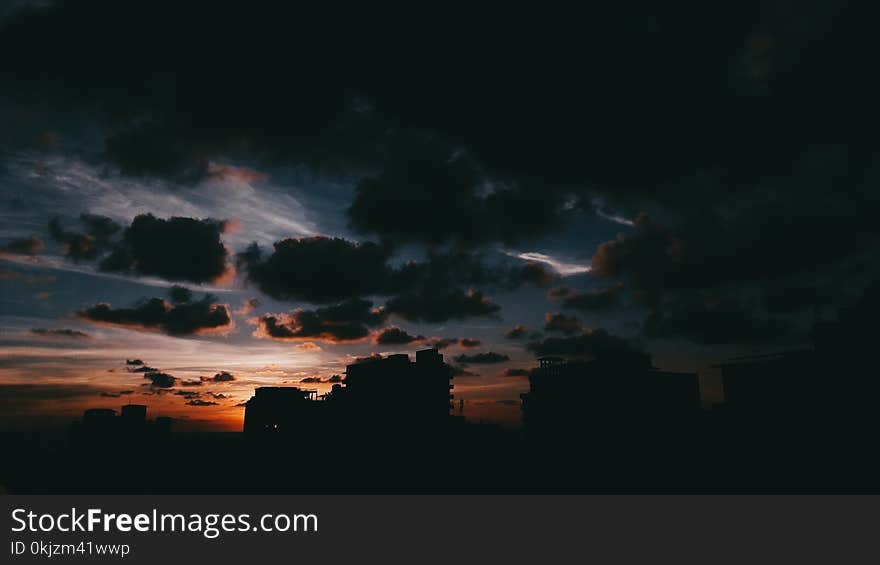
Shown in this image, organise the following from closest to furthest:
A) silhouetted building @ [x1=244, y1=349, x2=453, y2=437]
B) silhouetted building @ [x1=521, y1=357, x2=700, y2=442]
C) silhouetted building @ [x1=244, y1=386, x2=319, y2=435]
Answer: silhouetted building @ [x1=521, y1=357, x2=700, y2=442]
silhouetted building @ [x1=244, y1=349, x2=453, y2=437]
silhouetted building @ [x1=244, y1=386, x2=319, y2=435]

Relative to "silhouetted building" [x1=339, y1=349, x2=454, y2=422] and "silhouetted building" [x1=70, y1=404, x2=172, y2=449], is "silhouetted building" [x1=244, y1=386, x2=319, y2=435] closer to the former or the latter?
"silhouetted building" [x1=339, y1=349, x2=454, y2=422]

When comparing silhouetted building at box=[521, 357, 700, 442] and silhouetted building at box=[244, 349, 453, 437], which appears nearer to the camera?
silhouetted building at box=[521, 357, 700, 442]

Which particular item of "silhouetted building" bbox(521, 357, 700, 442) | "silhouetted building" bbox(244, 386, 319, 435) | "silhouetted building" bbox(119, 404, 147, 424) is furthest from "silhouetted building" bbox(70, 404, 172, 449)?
"silhouetted building" bbox(521, 357, 700, 442)

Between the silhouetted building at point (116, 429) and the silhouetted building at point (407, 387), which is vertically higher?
the silhouetted building at point (407, 387)

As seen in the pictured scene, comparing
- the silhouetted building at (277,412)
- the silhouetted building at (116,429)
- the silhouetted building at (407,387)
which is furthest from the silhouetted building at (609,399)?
the silhouetted building at (116,429)

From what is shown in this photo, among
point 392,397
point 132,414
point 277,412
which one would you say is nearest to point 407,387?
point 392,397

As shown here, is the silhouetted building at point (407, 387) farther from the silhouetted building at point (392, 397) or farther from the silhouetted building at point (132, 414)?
the silhouetted building at point (132, 414)

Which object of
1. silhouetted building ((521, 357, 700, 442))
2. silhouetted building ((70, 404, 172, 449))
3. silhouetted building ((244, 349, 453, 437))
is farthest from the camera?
silhouetted building ((70, 404, 172, 449))

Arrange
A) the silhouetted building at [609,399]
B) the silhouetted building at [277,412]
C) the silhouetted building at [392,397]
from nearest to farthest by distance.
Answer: the silhouetted building at [609,399] → the silhouetted building at [392,397] → the silhouetted building at [277,412]

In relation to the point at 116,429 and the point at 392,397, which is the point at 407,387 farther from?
the point at 116,429

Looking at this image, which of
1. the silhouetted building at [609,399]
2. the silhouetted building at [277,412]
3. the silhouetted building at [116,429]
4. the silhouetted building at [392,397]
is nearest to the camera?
the silhouetted building at [609,399]

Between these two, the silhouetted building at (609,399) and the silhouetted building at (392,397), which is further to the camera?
the silhouetted building at (392,397)
